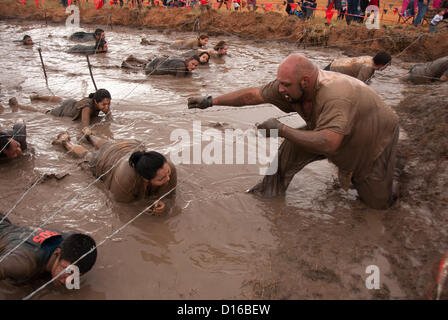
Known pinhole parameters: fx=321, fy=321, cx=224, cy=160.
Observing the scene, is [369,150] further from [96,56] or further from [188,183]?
[96,56]

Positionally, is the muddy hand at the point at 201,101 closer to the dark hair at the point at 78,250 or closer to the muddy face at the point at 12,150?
Result: the dark hair at the point at 78,250

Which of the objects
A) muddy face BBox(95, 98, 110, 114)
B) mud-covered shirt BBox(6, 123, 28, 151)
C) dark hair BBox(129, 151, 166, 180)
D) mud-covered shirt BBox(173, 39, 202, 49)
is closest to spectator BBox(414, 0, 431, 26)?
mud-covered shirt BBox(173, 39, 202, 49)

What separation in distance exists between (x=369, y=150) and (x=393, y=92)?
4.83 meters

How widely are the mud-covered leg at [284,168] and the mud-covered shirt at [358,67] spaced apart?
10.7ft

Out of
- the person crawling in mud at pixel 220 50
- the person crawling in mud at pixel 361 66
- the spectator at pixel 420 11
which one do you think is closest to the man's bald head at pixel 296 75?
the person crawling in mud at pixel 361 66

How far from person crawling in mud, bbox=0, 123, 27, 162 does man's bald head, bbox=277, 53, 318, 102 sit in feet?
11.8

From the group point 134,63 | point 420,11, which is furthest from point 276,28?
point 134,63

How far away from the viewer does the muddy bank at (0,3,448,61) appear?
10000 millimetres

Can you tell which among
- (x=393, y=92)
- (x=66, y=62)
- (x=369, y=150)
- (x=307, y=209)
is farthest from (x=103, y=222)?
(x=66, y=62)

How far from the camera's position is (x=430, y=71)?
7082mm

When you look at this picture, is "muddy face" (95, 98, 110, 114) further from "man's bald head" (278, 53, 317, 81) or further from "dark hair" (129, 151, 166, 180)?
"man's bald head" (278, 53, 317, 81)

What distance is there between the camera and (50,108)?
629 centimetres

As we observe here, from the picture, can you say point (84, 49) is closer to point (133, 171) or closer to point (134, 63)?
point (134, 63)

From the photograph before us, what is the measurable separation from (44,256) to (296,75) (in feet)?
8.08
